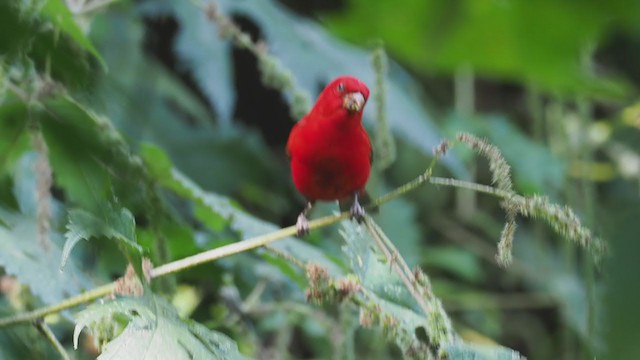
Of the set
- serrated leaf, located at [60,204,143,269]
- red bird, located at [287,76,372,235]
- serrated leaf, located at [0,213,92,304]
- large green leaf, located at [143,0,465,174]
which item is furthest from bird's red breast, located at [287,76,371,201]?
large green leaf, located at [143,0,465,174]

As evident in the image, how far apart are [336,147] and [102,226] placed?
50 centimetres

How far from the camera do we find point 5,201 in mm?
1000

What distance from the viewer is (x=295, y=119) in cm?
155

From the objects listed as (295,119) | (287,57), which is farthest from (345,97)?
(287,57)

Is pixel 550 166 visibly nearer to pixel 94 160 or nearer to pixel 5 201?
pixel 5 201

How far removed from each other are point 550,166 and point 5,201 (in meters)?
1.91

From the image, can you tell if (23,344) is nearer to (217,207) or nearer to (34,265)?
(34,265)

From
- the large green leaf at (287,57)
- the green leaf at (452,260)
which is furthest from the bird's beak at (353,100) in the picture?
the green leaf at (452,260)

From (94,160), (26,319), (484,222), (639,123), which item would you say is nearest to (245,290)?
(26,319)

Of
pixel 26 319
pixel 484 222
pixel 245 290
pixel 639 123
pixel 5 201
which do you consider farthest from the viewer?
pixel 484 222

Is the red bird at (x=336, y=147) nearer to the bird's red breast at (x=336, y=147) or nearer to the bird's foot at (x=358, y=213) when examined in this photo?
the bird's red breast at (x=336, y=147)

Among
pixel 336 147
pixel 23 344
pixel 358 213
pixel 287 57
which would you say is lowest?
pixel 23 344

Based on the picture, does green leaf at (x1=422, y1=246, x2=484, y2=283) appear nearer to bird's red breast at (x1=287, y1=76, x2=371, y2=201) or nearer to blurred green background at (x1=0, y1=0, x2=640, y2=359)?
blurred green background at (x1=0, y1=0, x2=640, y2=359)

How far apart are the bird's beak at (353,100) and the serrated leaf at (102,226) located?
1.53 ft
